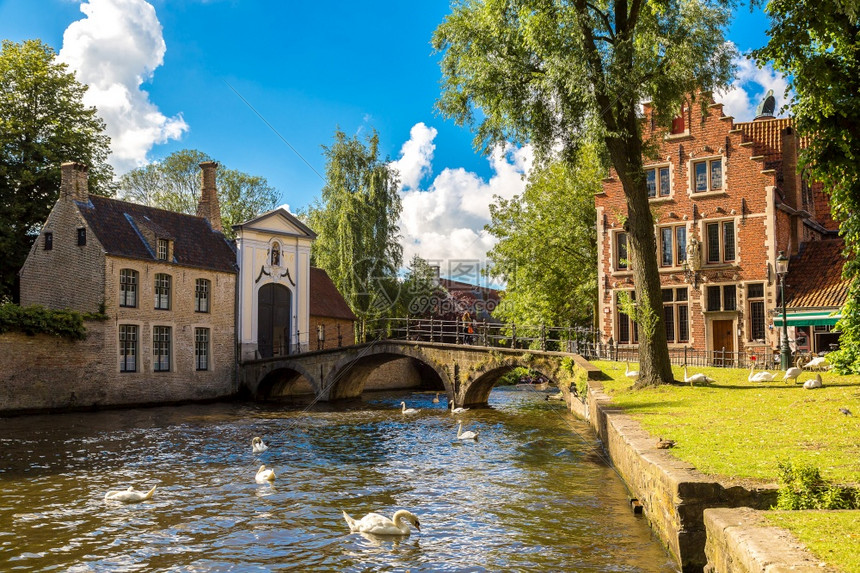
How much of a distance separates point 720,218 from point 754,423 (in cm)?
1857

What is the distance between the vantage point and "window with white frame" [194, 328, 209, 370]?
106 ft

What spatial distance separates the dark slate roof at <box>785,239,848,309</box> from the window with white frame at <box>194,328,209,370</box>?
24.3m

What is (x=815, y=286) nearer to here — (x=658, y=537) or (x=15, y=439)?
(x=658, y=537)

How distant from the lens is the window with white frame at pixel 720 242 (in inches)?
1080

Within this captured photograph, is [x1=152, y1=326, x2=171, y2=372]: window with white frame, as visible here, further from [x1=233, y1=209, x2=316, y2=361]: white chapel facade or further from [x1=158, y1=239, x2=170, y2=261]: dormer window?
[x1=233, y1=209, x2=316, y2=361]: white chapel facade

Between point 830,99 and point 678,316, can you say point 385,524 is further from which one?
point 678,316

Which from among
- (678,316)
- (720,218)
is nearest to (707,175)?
(720,218)

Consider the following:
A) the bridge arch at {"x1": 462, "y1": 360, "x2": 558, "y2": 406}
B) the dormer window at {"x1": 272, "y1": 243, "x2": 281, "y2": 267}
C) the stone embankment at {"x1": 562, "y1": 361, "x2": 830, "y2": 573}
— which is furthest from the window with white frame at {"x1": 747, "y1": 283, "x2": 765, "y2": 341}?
the dormer window at {"x1": 272, "y1": 243, "x2": 281, "y2": 267}

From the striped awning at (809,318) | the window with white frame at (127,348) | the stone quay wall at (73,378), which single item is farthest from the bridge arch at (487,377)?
the window with white frame at (127,348)

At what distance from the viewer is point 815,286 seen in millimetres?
25594

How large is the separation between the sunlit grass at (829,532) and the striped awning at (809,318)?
21.0 metres

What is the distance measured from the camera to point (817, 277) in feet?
84.8

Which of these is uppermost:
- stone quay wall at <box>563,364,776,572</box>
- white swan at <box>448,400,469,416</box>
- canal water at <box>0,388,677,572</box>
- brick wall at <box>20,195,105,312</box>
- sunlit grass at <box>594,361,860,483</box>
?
brick wall at <box>20,195,105,312</box>

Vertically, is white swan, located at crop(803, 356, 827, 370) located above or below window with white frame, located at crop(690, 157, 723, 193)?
below
